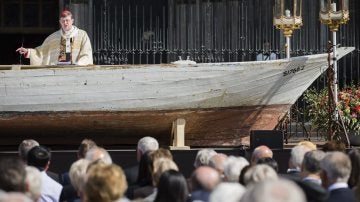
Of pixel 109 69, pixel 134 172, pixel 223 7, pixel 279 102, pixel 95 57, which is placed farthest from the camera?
pixel 223 7

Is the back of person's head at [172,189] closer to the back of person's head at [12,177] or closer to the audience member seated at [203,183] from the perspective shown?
the audience member seated at [203,183]

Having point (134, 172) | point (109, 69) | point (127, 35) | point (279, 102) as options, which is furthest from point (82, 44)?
point (134, 172)

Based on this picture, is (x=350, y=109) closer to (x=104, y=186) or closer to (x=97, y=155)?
(x=97, y=155)

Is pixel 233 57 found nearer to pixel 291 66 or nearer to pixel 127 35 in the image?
pixel 127 35

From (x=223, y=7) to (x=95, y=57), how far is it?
2837 millimetres

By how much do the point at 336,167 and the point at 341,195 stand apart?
0.59ft

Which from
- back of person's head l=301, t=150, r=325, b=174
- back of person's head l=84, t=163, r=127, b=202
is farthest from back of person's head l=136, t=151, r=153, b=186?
back of person's head l=84, t=163, r=127, b=202

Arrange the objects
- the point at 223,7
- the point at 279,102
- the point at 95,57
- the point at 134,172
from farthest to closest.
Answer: the point at 223,7
the point at 95,57
the point at 279,102
the point at 134,172

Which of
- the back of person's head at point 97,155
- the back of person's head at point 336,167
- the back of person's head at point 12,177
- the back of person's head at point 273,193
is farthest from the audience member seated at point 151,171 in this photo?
the back of person's head at point 273,193

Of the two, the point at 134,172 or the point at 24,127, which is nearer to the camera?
the point at 134,172

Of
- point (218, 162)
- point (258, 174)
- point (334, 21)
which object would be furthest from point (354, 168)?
point (334, 21)

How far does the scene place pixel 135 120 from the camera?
14211mm

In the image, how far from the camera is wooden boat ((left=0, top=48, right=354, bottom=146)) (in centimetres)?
1368

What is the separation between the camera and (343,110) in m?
15.4
